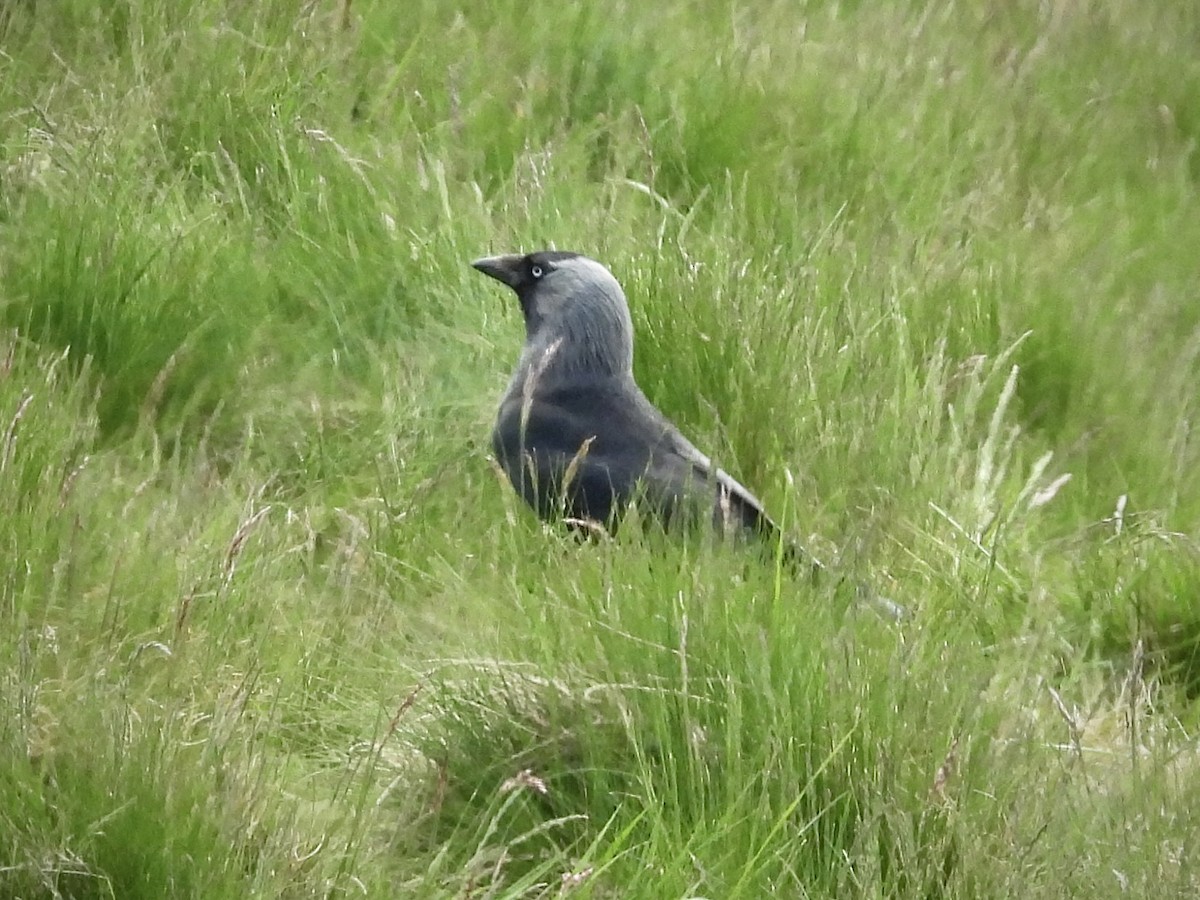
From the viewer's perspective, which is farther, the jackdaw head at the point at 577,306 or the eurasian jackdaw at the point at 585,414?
the jackdaw head at the point at 577,306

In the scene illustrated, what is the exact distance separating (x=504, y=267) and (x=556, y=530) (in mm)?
1210

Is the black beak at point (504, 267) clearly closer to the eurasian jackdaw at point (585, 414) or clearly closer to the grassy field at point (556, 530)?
the eurasian jackdaw at point (585, 414)

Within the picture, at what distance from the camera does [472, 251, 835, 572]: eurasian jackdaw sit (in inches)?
140

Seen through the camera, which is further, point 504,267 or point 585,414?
point 504,267

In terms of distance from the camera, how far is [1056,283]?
189 inches

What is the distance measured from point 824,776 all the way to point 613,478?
1461mm

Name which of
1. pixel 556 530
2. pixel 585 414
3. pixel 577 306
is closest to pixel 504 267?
Answer: pixel 577 306

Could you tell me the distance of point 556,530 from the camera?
3178 millimetres

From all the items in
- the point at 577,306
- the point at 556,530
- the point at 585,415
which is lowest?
the point at 585,415

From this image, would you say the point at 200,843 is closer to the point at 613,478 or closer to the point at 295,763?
the point at 295,763

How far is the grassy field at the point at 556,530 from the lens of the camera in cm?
232

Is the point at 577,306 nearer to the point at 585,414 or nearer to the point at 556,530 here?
the point at 585,414

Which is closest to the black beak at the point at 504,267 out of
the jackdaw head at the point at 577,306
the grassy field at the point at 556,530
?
the jackdaw head at the point at 577,306

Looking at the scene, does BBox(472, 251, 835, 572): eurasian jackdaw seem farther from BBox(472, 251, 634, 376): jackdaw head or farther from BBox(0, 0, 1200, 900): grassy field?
BBox(0, 0, 1200, 900): grassy field
